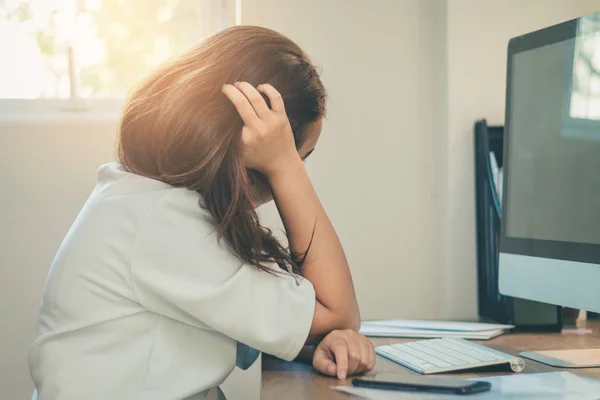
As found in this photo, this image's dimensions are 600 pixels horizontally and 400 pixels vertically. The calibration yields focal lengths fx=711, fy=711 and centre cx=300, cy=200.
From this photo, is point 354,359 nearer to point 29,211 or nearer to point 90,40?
point 29,211

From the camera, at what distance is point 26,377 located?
1.79 m

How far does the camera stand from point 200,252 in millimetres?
900

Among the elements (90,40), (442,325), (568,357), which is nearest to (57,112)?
(90,40)

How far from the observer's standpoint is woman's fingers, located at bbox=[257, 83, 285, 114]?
3.23 ft

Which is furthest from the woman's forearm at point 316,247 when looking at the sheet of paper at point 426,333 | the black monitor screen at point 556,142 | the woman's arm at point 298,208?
the black monitor screen at point 556,142

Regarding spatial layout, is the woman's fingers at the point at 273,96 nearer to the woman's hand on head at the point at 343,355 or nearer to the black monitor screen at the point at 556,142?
the woman's hand on head at the point at 343,355

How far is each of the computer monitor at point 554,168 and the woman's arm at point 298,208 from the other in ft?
1.08

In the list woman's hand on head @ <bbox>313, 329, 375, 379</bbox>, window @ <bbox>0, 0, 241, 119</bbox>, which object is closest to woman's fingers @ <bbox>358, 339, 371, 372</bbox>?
woman's hand on head @ <bbox>313, 329, 375, 379</bbox>

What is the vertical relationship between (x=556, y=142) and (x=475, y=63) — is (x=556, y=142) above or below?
below

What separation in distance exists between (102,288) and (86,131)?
100cm

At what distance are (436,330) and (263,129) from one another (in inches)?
22.4

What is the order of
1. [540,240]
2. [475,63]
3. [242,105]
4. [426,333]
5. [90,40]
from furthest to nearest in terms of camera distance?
[90,40], [475,63], [426,333], [540,240], [242,105]

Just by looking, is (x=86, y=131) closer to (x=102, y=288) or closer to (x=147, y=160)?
(x=147, y=160)

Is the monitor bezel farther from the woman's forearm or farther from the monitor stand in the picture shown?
the woman's forearm
